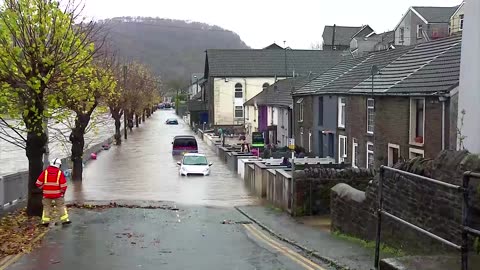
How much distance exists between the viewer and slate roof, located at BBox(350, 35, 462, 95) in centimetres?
2017

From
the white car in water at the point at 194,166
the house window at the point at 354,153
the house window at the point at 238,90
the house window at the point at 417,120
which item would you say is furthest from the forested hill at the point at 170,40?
the house window at the point at 417,120

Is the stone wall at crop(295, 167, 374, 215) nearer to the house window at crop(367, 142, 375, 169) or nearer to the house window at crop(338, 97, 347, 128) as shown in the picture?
the house window at crop(367, 142, 375, 169)

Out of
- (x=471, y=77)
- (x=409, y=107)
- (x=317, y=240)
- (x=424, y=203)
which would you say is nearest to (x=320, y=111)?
(x=409, y=107)

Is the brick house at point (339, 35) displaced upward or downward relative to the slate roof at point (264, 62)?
upward

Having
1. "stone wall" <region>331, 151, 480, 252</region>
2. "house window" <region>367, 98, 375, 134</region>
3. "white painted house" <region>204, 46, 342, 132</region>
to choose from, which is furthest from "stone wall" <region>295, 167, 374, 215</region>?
"white painted house" <region>204, 46, 342, 132</region>

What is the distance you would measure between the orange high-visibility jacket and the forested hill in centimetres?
9728

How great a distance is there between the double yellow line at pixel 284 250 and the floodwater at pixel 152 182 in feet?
25.1

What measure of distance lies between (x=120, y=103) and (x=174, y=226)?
156ft

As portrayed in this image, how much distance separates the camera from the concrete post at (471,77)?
Answer: 12.1 meters

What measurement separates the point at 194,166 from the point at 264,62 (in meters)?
51.2

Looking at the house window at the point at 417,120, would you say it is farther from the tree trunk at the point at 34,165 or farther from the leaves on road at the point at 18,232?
the leaves on road at the point at 18,232

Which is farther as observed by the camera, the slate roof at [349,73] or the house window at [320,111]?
the house window at [320,111]

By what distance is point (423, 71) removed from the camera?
884 inches

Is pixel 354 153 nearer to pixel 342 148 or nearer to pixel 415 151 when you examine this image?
pixel 342 148
